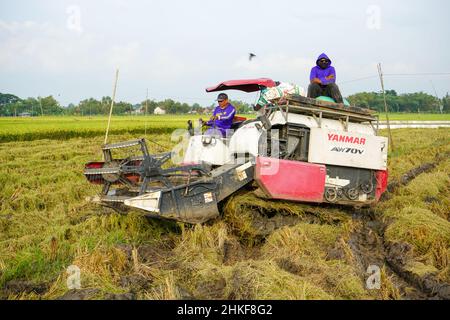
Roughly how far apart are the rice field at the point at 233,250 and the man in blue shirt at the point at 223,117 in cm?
139

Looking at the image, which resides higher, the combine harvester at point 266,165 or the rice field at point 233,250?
the combine harvester at point 266,165

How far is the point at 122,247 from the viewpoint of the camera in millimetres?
4938

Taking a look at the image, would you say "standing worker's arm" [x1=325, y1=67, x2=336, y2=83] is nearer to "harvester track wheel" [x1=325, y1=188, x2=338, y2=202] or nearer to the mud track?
"harvester track wheel" [x1=325, y1=188, x2=338, y2=202]

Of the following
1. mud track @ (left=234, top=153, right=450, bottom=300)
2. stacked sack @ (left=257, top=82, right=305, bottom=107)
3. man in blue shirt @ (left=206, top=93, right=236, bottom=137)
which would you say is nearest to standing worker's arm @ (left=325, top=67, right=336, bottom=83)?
stacked sack @ (left=257, top=82, right=305, bottom=107)

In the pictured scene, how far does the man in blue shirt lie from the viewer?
6.74 metres

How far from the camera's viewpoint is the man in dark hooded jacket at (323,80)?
22.9 feet

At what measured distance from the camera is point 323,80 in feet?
23.0

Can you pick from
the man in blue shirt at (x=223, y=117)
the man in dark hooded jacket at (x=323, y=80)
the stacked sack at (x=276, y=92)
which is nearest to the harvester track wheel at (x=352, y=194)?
the man in dark hooded jacket at (x=323, y=80)

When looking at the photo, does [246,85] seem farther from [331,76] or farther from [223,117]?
[331,76]

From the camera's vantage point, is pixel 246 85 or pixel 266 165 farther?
pixel 246 85

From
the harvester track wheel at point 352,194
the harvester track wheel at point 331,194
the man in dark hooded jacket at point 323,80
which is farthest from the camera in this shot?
the man in dark hooded jacket at point 323,80

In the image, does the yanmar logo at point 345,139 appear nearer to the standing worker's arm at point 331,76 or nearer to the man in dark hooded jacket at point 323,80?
the man in dark hooded jacket at point 323,80

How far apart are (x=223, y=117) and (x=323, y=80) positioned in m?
1.68

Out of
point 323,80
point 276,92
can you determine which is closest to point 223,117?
point 276,92
